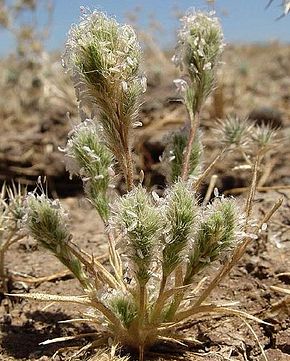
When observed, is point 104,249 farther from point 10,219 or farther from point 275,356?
point 275,356

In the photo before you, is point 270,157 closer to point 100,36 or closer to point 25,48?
point 100,36

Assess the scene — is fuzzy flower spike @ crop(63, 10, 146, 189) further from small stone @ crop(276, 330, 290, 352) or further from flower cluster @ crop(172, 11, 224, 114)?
small stone @ crop(276, 330, 290, 352)

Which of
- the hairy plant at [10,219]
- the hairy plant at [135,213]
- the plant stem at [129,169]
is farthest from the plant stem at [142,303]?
the hairy plant at [10,219]

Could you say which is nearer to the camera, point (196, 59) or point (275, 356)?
point (275, 356)

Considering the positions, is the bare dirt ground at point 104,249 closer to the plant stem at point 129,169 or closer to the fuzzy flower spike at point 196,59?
the fuzzy flower spike at point 196,59

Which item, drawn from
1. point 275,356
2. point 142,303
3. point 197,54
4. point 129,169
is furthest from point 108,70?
point 275,356

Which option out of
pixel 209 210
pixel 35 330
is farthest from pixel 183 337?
pixel 35 330

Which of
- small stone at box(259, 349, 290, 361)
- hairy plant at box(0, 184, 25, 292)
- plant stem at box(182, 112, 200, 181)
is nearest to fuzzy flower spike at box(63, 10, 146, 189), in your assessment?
plant stem at box(182, 112, 200, 181)
